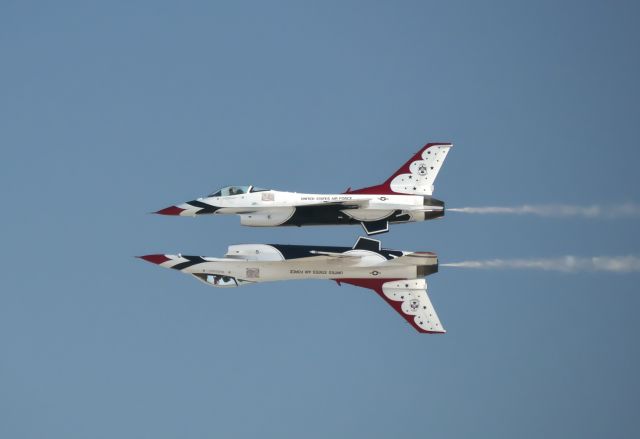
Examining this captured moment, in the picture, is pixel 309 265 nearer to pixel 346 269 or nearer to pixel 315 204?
pixel 346 269

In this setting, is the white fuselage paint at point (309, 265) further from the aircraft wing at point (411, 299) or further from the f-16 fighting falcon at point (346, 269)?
the aircraft wing at point (411, 299)

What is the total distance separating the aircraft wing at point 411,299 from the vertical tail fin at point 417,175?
3358 mm

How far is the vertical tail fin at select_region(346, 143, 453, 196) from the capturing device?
56.1 metres

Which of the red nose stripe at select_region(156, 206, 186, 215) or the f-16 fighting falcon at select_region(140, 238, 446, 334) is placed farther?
the red nose stripe at select_region(156, 206, 186, 215)

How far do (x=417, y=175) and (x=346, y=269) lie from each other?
4.41 metres

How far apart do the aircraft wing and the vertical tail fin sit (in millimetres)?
3358

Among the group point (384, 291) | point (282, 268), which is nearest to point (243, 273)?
point (282, 268)

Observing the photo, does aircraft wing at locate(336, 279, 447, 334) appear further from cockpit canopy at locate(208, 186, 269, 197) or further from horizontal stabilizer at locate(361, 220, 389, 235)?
cockpit canopy at locate(208, 186, 269, 197)

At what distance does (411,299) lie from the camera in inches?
2222

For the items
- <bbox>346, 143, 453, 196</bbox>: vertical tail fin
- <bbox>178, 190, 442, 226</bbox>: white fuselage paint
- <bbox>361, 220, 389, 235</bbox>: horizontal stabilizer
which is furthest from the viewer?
<bbox>346, 143, 453, 196</bbox>: vertical tail fin

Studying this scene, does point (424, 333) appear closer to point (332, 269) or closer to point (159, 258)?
point (332, 269)

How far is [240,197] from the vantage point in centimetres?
5569

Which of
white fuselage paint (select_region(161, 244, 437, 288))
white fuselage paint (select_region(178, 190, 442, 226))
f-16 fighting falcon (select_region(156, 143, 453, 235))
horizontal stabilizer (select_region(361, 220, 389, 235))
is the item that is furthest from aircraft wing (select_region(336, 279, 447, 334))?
white fuselage paint (select_region(178, 190, 442, 226))

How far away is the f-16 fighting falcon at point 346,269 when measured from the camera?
55656mm
